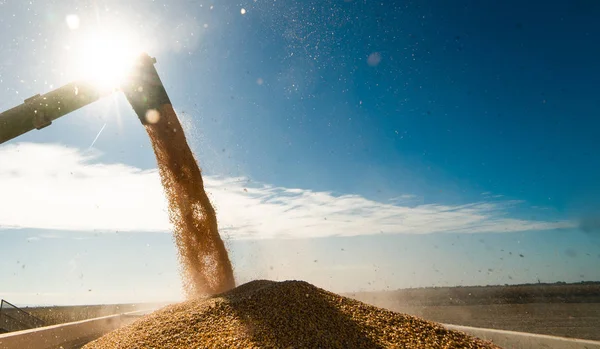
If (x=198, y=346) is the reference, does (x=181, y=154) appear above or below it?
above

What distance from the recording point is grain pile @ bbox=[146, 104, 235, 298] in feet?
15.7

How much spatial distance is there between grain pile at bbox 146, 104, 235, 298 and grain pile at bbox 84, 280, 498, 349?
1162 mm

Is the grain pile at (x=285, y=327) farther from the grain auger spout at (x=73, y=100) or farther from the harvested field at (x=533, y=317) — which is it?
the harvested field at (x=533, y=317)

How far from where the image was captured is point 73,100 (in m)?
3.96

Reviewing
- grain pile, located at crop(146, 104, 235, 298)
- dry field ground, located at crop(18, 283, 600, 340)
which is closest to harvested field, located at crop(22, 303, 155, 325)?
dry field ground, located at crop(18, 283, 600, 340)

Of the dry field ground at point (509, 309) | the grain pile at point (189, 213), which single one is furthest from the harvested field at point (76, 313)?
the grain pile at point (189, 213)

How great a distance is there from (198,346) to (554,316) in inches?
325

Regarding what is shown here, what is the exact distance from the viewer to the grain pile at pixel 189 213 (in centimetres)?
478

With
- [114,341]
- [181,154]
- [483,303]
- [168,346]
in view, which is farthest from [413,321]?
[483,303]

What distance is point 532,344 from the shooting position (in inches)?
134

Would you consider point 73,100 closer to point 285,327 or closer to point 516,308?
point 285,327

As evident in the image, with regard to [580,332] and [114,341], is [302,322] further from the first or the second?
[580,332]

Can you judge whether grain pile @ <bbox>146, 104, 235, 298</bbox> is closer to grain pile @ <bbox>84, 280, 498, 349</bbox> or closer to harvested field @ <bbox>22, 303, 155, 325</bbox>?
grain pile @ <bbox>84, 280, 498, 349</bbox>

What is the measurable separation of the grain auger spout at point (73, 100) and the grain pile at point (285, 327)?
8.00 feet
